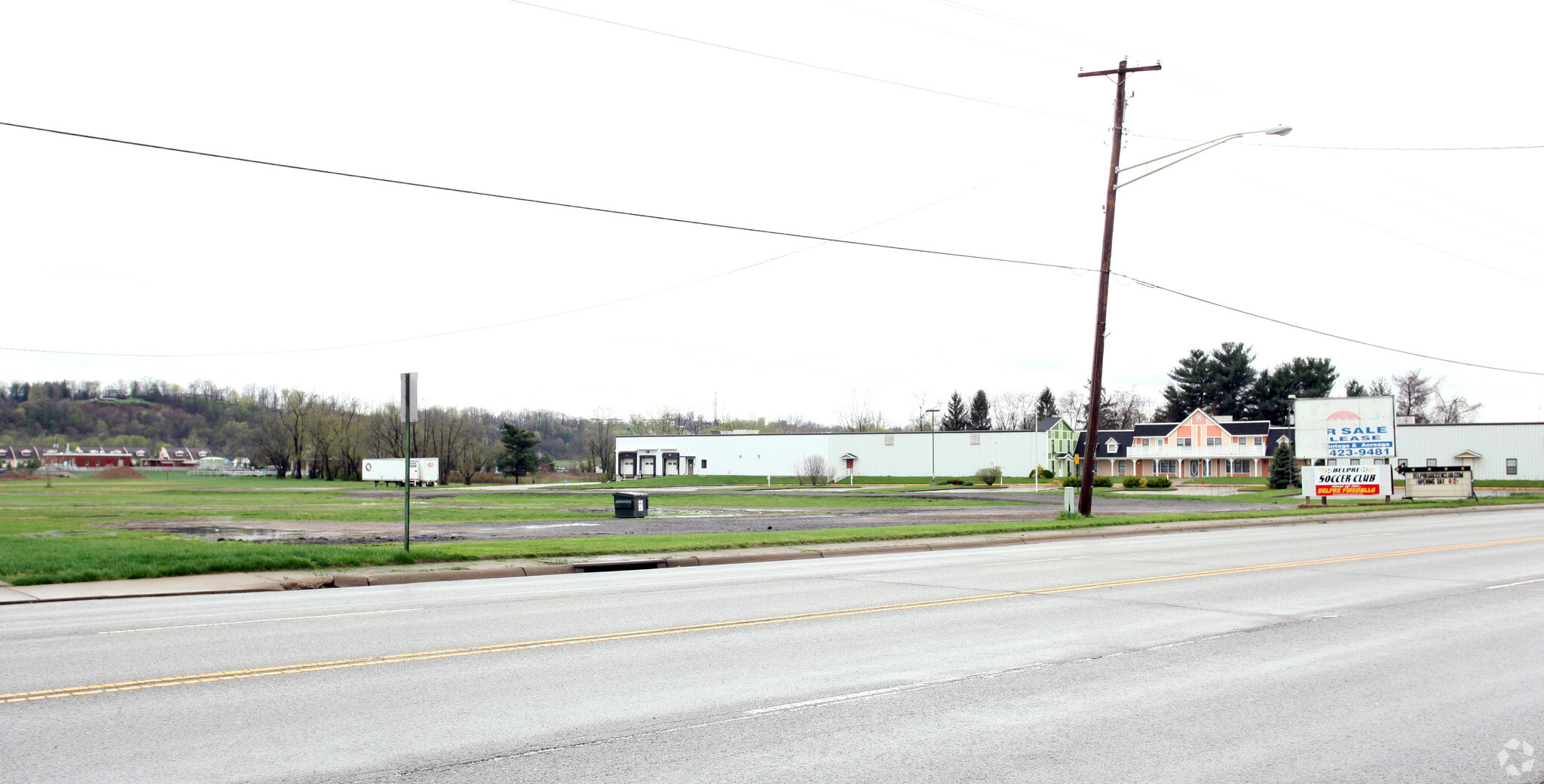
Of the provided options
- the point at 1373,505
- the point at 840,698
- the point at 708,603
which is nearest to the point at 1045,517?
the point at 1373,505

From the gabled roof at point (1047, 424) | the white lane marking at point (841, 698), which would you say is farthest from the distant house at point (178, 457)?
the white lane marking at point (841, 698)

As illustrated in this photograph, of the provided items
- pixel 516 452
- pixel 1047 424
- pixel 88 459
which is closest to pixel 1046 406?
pixel 1047 424

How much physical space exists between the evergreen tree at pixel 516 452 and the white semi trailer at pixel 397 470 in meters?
16.3

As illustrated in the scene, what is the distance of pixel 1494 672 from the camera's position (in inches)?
309

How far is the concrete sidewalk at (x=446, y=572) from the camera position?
13.8 m

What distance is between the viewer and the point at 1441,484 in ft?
158

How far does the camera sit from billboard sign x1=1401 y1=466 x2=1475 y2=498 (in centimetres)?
4762

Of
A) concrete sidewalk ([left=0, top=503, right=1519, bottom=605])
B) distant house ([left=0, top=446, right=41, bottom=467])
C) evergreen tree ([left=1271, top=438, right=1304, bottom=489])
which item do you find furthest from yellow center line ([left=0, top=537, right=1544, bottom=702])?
distant house ([left=0, top=446, right=41, bottom=467])

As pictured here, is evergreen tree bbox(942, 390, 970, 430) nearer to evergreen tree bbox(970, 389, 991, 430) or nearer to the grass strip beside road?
evergreen tree bbox(970, 389, 991, 430)

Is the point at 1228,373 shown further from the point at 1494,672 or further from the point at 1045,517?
the point at 1494,672

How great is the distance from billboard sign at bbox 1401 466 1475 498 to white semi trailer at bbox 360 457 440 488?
7395 centimetres

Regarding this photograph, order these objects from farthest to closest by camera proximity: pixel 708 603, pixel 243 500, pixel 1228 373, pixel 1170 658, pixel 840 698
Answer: pixel 1228 373 → pixel 243 500 → pixel 708 603 → pixel 1170 658 → pixel 840 698

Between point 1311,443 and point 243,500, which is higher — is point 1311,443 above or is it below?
above

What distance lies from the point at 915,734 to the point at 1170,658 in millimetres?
3464
